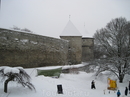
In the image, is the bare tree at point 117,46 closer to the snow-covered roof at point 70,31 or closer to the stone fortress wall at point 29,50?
the stone fortress wall at point 29,50

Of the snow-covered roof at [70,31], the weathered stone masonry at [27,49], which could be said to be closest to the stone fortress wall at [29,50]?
the weathered stone masonry at [27,49]

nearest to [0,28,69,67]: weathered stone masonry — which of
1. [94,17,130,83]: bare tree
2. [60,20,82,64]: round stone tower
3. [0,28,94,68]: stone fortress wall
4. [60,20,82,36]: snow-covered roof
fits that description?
[0,28,94,68]: stone fortress wall

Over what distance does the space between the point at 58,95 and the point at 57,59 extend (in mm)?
10226

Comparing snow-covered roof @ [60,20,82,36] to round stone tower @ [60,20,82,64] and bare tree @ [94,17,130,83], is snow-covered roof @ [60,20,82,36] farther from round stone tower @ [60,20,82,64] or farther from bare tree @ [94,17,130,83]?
bare tree @ [94,17,130,83]

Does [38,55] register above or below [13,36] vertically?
below

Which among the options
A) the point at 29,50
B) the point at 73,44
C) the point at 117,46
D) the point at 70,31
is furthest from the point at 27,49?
the point at 70,31

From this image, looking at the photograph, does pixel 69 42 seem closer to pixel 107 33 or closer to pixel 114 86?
pixel 107 33

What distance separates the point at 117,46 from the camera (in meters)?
13.7

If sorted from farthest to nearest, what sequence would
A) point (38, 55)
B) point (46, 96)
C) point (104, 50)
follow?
point (104, 50) < point (38, 55) < point (46, 96)

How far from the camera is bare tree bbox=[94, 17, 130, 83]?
1202cm

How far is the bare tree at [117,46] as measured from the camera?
12.0m

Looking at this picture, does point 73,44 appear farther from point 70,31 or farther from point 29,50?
point 29,50

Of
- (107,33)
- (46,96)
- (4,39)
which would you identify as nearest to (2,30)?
(4,39)

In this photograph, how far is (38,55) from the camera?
13.5 metres
